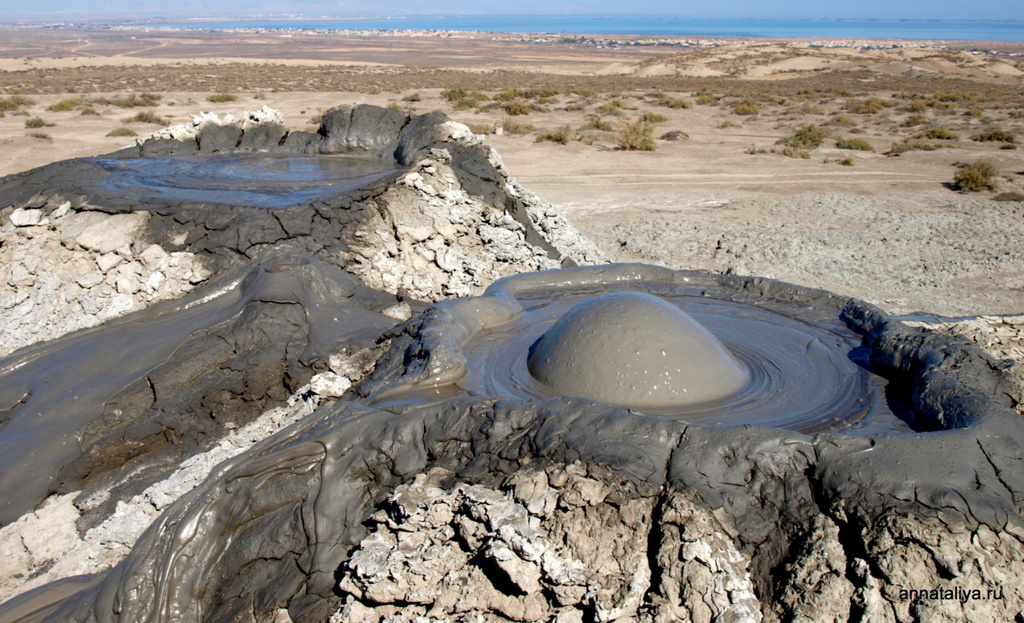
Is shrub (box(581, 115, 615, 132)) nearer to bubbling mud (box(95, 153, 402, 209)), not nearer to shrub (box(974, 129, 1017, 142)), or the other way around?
shrub (box(974, 129, 1017, 142))

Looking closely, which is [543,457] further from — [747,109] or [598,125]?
[747,109]

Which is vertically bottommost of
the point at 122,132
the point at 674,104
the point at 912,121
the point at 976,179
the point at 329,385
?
the point at 329,385

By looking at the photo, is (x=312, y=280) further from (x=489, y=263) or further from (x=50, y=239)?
(x=50, y=239)

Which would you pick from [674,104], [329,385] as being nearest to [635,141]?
[674,104]

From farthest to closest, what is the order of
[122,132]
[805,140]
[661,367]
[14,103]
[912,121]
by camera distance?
[14,103]
[912,121]
[805,140]
[122,132]
[661,367]

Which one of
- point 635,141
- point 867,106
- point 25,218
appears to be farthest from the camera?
point 867,106

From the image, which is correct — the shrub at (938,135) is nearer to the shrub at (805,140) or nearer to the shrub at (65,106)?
the shrub at (805,140)

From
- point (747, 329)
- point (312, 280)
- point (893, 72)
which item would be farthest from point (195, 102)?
point (893, 72)
